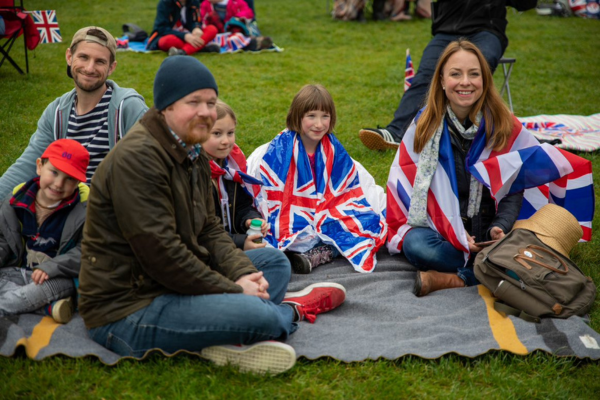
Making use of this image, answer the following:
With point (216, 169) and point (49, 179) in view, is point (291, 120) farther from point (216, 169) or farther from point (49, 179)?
point (49, 179)

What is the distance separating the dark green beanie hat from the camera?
2697 mm

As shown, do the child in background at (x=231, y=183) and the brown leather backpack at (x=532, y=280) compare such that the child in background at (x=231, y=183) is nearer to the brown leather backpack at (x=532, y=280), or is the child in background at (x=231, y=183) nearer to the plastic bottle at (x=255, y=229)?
the plastic bottle at (x=255, y=229)

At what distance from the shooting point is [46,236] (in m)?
3.43

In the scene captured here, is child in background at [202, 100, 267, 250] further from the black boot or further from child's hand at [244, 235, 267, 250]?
the black boot

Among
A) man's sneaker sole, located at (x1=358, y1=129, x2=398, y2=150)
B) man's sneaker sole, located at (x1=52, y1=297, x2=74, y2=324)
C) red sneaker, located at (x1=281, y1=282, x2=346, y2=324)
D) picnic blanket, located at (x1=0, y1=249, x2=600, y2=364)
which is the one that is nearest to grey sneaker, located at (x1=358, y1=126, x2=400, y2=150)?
man's sneaker sole, located at (x1=358, y1=129, x2=398, y2=150)

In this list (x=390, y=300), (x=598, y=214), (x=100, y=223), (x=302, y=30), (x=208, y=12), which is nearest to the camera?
(x=100, y=223)

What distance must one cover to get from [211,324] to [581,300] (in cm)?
220

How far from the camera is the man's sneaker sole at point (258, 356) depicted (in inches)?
113

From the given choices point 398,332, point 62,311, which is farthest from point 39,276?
point 398,332

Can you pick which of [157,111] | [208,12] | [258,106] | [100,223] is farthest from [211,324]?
[208,12]

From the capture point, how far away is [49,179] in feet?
10.9

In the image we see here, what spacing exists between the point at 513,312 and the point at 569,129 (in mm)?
4569

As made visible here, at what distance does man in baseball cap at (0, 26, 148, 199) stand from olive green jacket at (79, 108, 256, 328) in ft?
3.86

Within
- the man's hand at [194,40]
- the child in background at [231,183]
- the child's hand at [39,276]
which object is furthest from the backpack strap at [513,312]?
the man's hand at [194,40]
